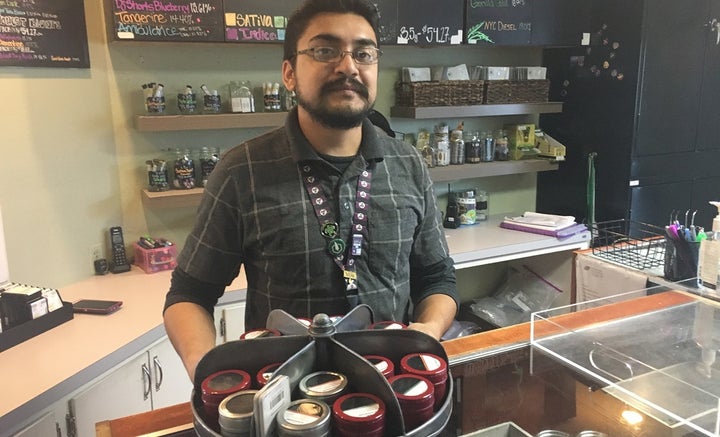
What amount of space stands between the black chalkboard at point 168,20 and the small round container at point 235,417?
2.00m

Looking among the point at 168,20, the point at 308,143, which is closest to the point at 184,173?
the point at 168,20

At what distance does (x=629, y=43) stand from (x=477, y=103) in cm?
81

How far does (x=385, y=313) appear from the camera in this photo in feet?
4.45

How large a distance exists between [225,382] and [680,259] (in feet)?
5.98

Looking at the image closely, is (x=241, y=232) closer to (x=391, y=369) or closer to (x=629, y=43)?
(x=391, y=369)

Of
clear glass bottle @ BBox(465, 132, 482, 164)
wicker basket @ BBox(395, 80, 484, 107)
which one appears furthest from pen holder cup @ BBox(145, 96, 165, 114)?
clear glass bottle @ BBox(465, 132, 482, 164)

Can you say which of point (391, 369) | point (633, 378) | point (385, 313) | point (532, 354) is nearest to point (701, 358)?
point (633, 378)

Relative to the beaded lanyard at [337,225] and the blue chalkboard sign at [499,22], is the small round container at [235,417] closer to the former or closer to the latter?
the beaded lanyard at [337,225]

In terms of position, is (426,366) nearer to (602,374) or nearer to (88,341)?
Answer: (602,374)

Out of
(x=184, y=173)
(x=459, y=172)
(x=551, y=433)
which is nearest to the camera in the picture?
(x=551, y=433)

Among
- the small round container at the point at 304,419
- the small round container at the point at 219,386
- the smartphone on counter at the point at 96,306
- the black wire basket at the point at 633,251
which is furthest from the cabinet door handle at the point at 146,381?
the black wire basket at the point at 633,251

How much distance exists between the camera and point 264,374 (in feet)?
2.64

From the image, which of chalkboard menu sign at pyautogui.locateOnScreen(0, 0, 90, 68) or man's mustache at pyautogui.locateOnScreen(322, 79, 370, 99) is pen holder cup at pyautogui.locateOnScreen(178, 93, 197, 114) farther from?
man's mustache at pyautogui.locateOnScreen(322, 79, 370, 99)

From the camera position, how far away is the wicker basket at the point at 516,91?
3.24 m
